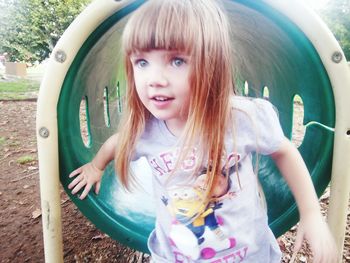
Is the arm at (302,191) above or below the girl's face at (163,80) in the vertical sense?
below

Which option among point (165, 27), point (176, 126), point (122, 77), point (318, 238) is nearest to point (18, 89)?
point (122, 77)

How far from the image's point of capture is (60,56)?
0.89m

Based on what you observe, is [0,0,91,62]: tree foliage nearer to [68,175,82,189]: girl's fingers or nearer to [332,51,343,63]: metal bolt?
[68,175,82,189]: girl's fingers

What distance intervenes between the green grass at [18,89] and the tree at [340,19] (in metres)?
3.87

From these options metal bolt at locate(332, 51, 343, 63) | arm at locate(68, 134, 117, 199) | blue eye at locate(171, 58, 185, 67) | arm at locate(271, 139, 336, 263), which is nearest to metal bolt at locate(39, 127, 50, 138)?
arm at locate(68, 134, 117, 199)

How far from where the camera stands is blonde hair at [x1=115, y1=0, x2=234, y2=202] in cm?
77

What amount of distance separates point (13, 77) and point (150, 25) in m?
3.07

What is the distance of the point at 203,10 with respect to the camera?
0.80m

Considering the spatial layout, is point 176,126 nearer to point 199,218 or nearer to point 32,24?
point 199,218

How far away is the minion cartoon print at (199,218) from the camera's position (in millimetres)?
929

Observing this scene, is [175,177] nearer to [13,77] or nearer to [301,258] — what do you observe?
[301,258]

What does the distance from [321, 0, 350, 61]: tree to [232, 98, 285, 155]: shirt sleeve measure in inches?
198

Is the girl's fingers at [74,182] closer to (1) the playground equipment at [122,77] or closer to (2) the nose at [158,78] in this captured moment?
(1) the playground equipment at [122,77]

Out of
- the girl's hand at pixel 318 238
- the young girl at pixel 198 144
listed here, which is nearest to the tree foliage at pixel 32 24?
the young girl at pixel 198 144
